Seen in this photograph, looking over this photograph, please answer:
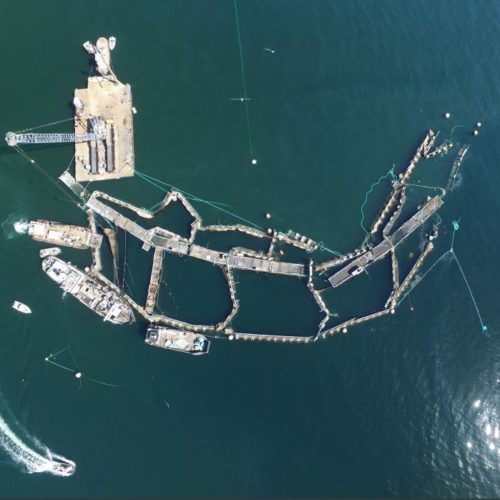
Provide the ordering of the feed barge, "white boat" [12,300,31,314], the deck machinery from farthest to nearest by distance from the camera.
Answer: the deck machinery < the feed barge < "white boat" [12,300,31,314]

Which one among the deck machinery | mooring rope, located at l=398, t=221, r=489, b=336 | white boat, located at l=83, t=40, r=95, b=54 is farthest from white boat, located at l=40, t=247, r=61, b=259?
mooring rope, located at l=398, t=221, r=489, b=336

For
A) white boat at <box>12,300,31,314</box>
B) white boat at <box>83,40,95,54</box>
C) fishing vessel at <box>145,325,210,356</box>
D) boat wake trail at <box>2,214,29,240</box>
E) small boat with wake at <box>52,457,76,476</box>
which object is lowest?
small boat with wake at <box>52,457,76,476</box>

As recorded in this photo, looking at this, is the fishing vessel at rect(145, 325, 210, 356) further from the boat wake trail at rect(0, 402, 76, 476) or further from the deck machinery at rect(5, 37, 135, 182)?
the deck machinery at rect(5, 37, 135, 182)

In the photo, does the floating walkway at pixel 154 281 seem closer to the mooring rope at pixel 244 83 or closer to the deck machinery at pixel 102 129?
the deck machinery at pixel 102 129

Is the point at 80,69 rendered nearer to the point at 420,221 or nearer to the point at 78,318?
the point at 78,318

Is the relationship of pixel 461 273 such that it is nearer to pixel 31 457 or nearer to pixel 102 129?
pixel 102 129

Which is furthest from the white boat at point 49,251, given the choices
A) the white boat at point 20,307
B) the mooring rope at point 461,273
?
the mooring rope at point 461,273
